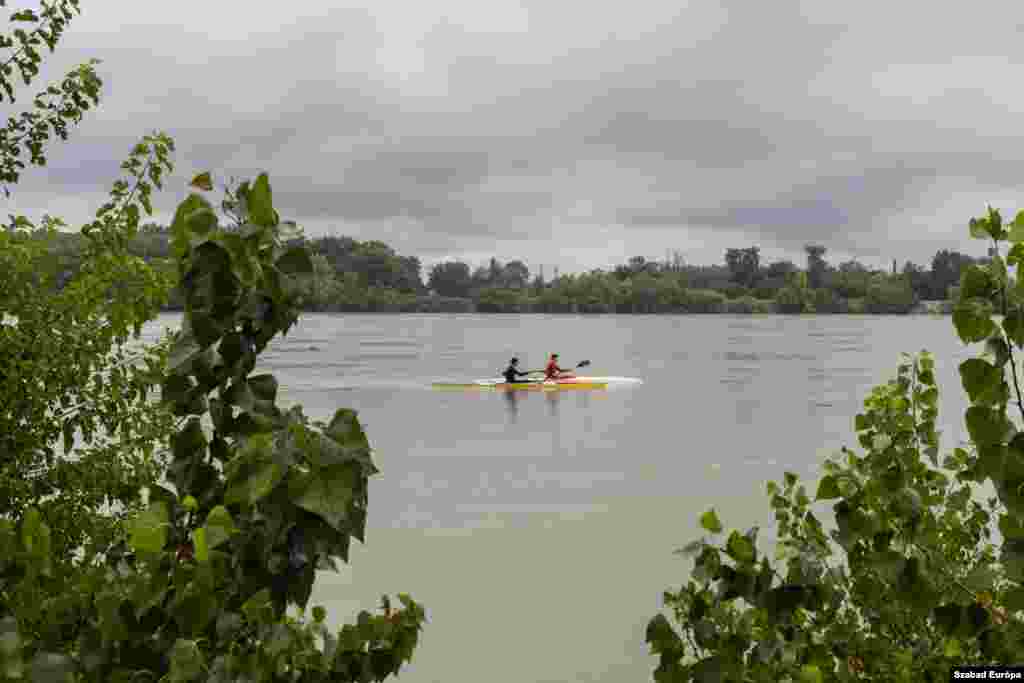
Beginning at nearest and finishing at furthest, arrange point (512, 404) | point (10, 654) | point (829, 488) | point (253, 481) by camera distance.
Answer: point (10, 654) < point (253, 481) < point (829, 488) < point (512, 404)

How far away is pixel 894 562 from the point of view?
2660 millimetres

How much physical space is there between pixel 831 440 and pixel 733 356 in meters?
40.0

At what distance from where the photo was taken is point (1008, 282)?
75.7 inches

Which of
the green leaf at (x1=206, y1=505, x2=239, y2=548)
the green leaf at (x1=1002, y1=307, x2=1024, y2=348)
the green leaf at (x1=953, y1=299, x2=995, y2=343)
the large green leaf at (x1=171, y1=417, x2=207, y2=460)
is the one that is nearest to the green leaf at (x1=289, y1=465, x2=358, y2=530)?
the green leaf at (x1=206, y1=505, x2=239, y2=548)

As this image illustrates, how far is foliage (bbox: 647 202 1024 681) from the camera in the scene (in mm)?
1907

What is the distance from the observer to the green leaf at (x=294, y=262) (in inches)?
76.6

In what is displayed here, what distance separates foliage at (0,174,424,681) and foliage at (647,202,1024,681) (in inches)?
41.9

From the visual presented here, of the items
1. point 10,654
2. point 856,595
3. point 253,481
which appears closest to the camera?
point 10,654

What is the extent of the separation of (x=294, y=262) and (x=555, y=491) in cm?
1636

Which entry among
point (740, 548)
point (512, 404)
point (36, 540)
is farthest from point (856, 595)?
point (512, 404)

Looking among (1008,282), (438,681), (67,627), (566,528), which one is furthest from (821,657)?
(566,528)

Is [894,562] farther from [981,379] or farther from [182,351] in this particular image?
[182,351]

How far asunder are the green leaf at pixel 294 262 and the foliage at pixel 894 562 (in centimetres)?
123

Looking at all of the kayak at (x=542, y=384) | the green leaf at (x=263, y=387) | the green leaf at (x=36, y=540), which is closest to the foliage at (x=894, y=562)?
the green leaf at (x=263, y=387)
